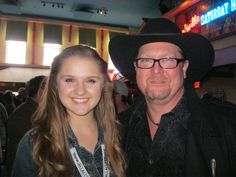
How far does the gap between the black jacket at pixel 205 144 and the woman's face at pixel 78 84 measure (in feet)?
1.58

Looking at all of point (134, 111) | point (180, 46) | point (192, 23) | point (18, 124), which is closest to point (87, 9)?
point (192, 23)

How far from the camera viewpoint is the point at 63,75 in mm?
2129

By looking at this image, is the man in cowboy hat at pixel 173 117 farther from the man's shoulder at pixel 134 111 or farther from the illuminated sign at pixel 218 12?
the illuminated sign at pixel 218 12

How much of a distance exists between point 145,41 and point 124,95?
3.28 m

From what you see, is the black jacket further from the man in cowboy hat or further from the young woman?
the young woman

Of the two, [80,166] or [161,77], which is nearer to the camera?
[80,166]

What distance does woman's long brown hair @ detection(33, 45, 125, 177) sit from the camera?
1932mm

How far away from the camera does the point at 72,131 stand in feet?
7.09

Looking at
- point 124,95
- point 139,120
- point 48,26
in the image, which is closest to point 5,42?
point 48,26

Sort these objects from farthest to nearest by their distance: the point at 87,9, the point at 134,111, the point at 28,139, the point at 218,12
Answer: the point at 87,9 → the point at 218,12 → the point at 134,111 → the point at 28,139

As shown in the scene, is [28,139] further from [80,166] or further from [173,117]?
[173,117]

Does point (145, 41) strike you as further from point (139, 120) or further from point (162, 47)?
point (139, 120)

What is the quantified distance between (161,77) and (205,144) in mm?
526

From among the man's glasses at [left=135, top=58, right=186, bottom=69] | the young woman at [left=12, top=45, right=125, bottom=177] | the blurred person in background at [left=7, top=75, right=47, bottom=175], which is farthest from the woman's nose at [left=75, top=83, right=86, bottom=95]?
the blurred person in background at [left=7, top=75, right=47, bottom=175]
